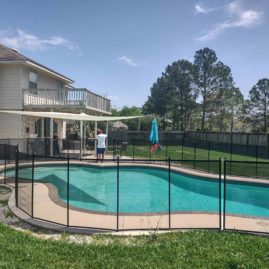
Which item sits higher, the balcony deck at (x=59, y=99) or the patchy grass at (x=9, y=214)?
the balcony deck at (x=59, y=99)

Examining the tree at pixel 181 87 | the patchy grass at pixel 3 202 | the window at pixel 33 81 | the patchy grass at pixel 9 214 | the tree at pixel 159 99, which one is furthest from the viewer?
the tree at pixel 159 99

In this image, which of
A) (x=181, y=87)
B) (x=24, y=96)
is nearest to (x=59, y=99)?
(x=24, y=96)

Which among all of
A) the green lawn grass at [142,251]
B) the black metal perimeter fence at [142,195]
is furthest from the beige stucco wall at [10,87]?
the green lawn grass at [142,251]

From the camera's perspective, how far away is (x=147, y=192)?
37.3 ft

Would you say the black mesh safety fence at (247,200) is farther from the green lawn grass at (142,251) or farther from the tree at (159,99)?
the tree at (159,99)

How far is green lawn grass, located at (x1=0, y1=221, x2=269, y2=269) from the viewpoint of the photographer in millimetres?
4750

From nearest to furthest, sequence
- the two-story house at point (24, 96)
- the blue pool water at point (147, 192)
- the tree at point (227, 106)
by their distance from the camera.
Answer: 1. the blue pool water at point (147, 192)
2. the two-story house at point (24, 96)
3. the tree at point (227, 106)

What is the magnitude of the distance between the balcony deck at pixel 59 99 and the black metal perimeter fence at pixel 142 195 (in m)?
4.79

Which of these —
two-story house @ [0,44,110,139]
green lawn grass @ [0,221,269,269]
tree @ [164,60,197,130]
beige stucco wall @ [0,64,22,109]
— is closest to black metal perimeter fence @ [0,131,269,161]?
two-story house @ [0,44,110,139]

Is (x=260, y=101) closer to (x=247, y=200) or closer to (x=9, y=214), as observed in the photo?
(x=247, y=200)

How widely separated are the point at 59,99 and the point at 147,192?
1189 centimetres

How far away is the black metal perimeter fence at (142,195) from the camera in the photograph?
7.12 m

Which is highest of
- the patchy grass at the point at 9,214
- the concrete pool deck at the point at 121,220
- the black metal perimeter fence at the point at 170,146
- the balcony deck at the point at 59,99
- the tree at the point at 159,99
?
the tree at the point at 159,99

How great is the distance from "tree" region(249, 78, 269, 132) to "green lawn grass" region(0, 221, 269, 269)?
140ft
